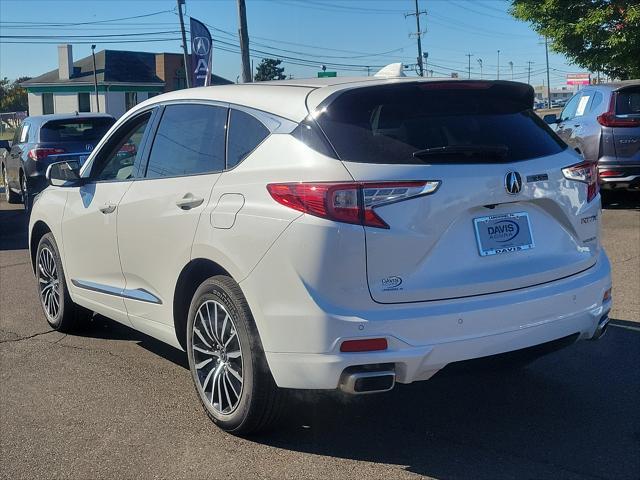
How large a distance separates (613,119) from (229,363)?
28.8 ft

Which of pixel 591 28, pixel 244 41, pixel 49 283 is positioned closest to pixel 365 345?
pixel 49 283

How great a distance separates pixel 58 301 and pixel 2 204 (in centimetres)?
1188

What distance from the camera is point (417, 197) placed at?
135 inches

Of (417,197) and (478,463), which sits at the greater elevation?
(417,197)

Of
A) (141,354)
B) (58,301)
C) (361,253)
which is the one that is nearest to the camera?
(361,253)

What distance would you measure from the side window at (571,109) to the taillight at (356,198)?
988 cm

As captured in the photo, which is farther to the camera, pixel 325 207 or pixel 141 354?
pixel 141 354

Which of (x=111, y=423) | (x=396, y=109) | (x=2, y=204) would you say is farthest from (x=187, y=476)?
(x=2, y=204)

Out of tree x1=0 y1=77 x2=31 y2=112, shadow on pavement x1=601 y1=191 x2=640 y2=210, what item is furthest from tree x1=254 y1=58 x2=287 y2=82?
shadow on pavement x1=601 y1=191 x2=640 y2=210

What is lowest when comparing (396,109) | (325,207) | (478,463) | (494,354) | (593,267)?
(478,463)

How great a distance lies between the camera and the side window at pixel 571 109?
12.6 metres

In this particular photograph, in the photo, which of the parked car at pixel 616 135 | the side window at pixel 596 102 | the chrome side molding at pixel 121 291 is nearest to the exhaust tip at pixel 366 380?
the chrome side molding at pixel 121 291

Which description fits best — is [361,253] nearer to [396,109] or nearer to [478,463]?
[396,109]

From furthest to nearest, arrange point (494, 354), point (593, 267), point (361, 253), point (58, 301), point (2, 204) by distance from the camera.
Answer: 1. point (2, 204)
2. point (58, 301)
3. point (593, 267)
4. point (494, 354)
5. point (361, 253)
